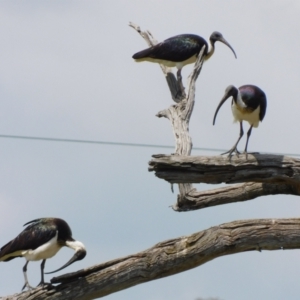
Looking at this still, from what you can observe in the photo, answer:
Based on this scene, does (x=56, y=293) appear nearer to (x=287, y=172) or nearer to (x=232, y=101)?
(x=287, y=172)

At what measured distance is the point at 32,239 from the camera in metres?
12.3

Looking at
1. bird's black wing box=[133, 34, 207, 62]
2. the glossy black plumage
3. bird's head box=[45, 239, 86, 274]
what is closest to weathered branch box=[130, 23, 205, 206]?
bird's black wing box=[133, 34, 207, 62]

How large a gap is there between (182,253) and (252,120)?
3.00 metres

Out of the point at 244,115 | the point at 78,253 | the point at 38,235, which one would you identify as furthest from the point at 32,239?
the point at 244,115

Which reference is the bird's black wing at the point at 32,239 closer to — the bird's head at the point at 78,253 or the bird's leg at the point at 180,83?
the bird's head at the point at 78,253

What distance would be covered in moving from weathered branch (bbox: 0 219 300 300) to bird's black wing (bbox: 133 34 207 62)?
214 inches

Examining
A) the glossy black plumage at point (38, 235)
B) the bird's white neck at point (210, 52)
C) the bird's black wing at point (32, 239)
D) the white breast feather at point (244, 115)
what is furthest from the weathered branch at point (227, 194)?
the bird's white neck at point (210, 52)

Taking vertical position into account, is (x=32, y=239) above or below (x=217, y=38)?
below

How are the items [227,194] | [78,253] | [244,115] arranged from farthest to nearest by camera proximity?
1. [244,115]
2. [78,253]
3. [227,194]

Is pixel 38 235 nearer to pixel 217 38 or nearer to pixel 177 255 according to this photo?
pixel 177 255

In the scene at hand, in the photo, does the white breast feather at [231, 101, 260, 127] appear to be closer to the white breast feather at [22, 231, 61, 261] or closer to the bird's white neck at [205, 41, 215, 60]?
the white breast feather at [22, 231, 61, 261]

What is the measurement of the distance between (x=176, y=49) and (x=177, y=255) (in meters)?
5.97

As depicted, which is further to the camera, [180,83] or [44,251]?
[180,83]

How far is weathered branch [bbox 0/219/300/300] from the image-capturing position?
972cm
